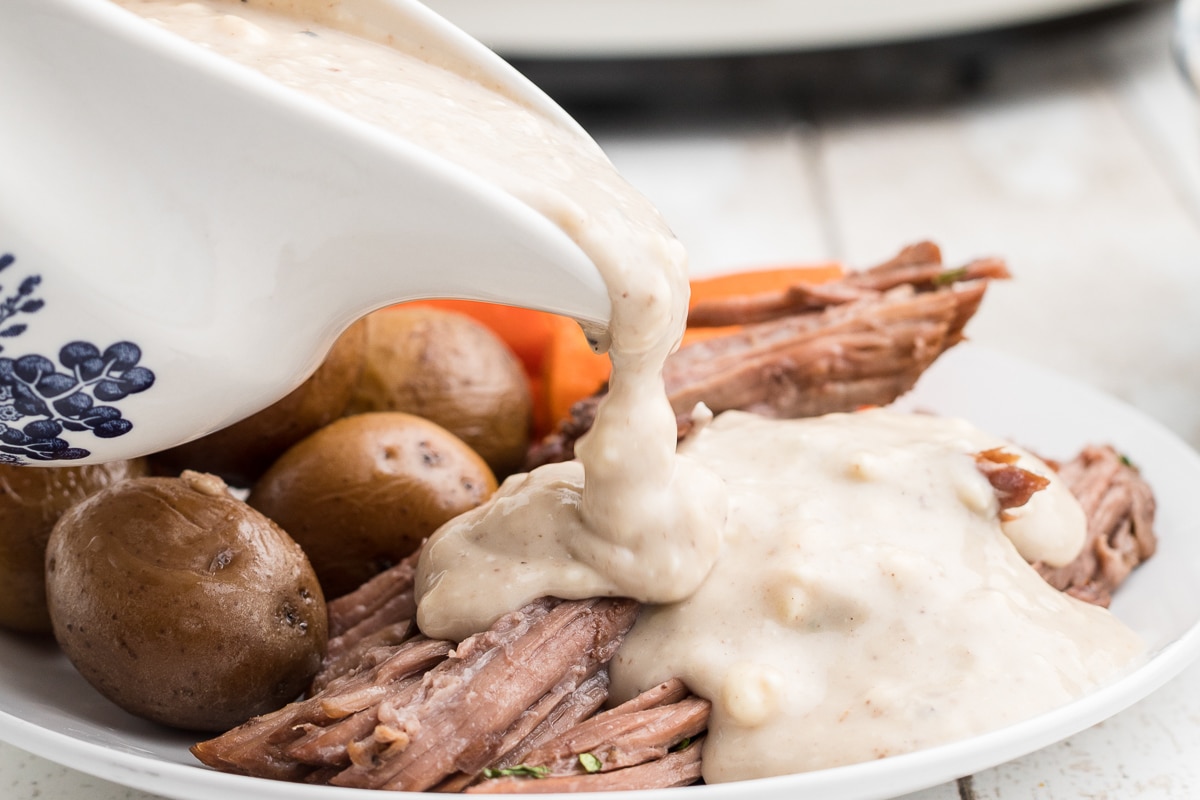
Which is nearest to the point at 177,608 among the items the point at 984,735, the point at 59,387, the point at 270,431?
the point at 59,387

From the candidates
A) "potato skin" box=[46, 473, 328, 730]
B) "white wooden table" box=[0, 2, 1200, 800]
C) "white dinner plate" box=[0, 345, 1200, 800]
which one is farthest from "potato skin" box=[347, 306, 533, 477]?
"white wooden table" box=[0, 2, 1200, 800]

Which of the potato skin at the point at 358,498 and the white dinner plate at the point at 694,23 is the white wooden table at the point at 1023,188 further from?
the potato skin at the point at 358,498

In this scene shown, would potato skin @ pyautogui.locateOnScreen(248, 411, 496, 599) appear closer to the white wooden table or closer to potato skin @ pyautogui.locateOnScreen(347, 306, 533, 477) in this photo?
potato skin @ pyautogui.locateOnScreen(347, 306, 533, 477)

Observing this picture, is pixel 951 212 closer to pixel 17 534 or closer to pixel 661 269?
pixel 661 269

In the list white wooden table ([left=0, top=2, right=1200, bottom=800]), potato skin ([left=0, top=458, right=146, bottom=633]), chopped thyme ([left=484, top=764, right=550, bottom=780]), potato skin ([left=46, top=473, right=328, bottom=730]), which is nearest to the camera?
chopped thyme ([left=484, top=764, right=550, bottom=780])

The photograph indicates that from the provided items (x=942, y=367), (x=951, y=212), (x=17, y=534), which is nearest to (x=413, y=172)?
(x=17, y=534)

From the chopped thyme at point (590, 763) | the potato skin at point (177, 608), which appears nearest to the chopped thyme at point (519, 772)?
the chopped thyme at point (590, 763)
